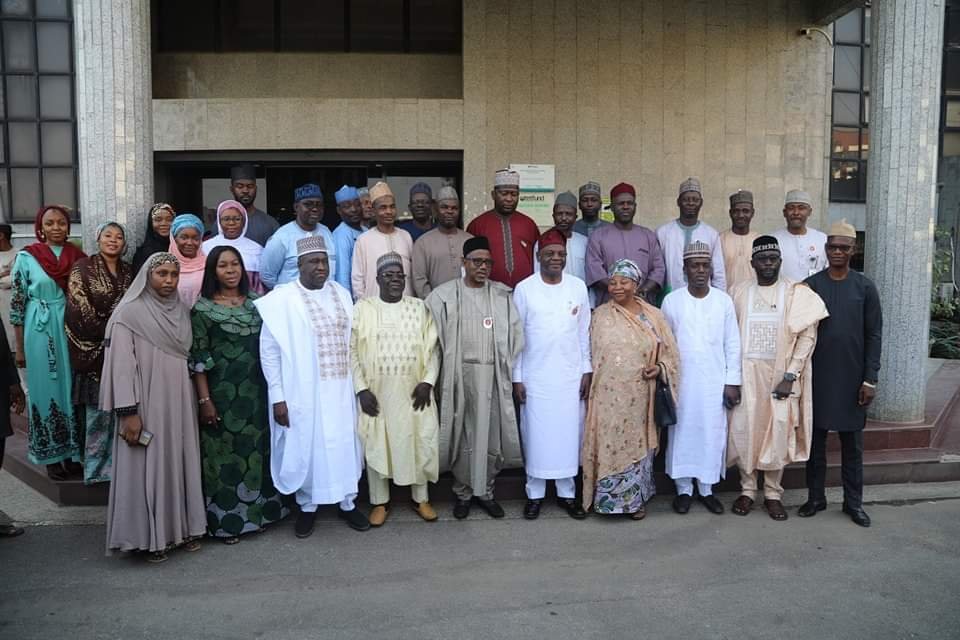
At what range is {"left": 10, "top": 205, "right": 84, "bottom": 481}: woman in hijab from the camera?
17.6 feet

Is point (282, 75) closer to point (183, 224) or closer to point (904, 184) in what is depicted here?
point (183, 224)

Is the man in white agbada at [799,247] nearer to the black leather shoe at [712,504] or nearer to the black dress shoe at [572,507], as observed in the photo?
the black leather shoe at [712,504]

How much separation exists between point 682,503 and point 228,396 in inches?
122

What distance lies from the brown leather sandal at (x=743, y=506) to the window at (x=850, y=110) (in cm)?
991

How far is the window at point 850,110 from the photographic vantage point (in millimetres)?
13477

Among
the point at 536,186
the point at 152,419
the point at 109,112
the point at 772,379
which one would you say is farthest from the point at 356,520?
the point at 536,186

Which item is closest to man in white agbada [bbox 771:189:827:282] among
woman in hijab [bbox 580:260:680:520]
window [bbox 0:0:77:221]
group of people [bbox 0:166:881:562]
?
group of people [bbox 0:166:881:562]

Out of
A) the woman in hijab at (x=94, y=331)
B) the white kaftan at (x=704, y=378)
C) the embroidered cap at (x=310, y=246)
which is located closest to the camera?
the embroidered cap at (x=310, y=246)

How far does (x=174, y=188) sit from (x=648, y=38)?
247 inches

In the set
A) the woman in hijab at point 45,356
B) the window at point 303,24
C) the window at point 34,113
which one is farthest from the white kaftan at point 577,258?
the window at point 34,113

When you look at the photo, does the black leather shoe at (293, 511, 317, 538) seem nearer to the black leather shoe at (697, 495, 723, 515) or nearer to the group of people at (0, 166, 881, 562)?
the group of people at (0, 166, 881, 562)

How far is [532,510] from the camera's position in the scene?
16.9ft

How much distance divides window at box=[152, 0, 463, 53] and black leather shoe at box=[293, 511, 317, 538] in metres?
6.61

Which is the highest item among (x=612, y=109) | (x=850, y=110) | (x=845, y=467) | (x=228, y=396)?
(x=850, y=110)
